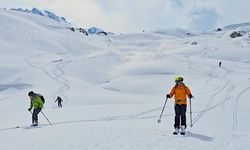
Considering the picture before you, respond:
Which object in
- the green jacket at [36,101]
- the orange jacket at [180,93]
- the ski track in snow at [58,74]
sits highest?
the ski track in snow at [58,74]

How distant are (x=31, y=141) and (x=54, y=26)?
130 meters

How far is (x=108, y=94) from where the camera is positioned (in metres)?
49.3

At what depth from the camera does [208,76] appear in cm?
6303

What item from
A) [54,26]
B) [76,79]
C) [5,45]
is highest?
[54,26]

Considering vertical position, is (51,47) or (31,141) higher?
(51,47)

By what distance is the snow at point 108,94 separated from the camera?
41.4 feet

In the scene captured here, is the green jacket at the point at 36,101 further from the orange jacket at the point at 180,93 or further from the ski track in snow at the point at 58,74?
the ski track in snow at the point at 58,74

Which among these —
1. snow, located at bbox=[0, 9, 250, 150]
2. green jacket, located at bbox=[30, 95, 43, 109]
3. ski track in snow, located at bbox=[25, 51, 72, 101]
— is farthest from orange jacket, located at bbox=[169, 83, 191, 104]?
ski track in snow, located at bbox=[25, 51, 72, 101]

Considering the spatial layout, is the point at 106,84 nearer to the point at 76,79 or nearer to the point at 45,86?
the point at 76,79

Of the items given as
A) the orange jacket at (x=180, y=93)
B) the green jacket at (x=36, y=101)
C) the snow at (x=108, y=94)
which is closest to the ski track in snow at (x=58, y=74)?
the snow at (x=108, y=94)

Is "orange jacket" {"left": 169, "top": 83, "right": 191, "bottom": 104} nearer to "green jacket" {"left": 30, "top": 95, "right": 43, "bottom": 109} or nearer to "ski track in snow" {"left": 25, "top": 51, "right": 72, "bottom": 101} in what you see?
"green jacket" {"left": 30, "top": 95, "right": 43, "bottom": 109}

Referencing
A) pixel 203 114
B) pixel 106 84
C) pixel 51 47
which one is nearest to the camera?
pixel 203 114

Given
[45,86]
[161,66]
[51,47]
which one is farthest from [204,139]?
[51,47]

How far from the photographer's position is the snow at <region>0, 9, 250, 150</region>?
41.4 ft
